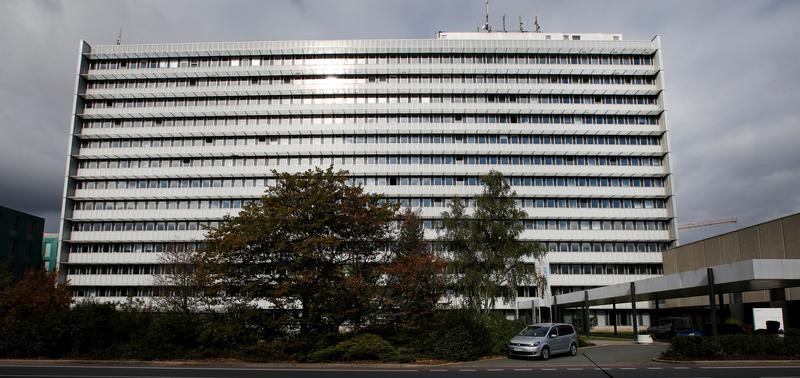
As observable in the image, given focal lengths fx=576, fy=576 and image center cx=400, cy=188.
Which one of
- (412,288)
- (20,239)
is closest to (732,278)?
(412,288)

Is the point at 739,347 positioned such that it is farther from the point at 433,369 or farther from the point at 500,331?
the point at 433,369

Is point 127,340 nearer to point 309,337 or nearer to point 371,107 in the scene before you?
point 309,337

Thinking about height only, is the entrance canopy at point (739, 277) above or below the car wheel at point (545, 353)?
above

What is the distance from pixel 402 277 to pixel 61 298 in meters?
19.2

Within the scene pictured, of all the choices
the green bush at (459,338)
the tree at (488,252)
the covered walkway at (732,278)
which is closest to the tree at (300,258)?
the green bush at (459,338)

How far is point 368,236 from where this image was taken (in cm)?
3070

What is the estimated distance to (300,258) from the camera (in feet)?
92.5

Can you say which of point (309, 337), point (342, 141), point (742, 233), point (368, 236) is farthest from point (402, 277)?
point (342, 141)

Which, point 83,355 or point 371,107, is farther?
point 371,107

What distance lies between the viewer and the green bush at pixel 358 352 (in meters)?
26.2

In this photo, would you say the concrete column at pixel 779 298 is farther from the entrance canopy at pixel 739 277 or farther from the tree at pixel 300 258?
the tree at pixel 300 258

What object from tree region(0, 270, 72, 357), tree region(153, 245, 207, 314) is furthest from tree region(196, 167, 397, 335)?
tree region(153, 245, 207, 314)

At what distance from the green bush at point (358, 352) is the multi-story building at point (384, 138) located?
143ft

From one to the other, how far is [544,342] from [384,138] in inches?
1920
